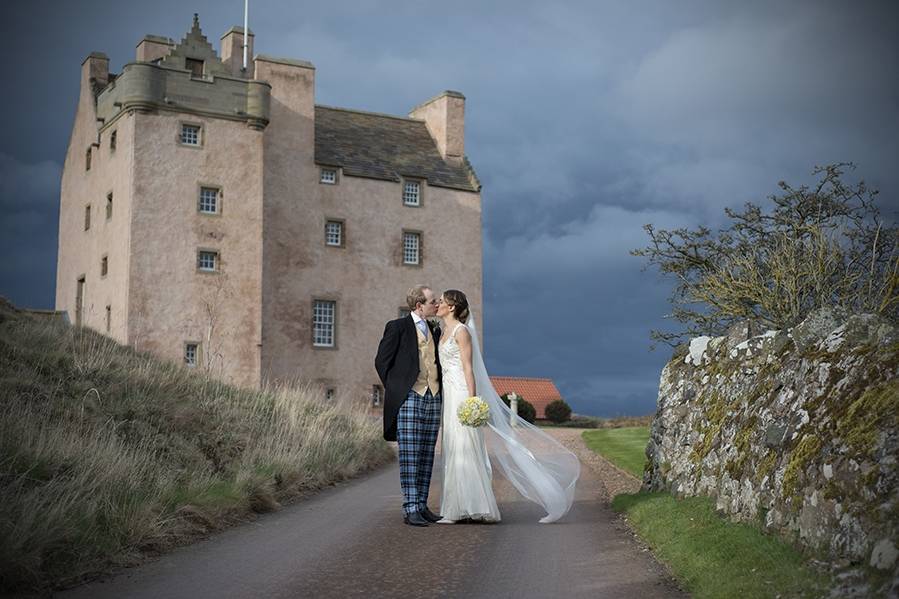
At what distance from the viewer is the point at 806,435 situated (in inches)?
290

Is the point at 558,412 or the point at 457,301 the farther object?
the point at 558,412

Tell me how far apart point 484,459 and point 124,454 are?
4.05m

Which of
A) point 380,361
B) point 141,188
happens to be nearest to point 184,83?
point 141,188

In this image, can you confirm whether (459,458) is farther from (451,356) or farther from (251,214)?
(251,214)

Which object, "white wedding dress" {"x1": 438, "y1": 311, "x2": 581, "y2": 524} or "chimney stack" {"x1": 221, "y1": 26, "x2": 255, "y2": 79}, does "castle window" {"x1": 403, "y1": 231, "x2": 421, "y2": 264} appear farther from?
"white wedding dress" {"x1": 438, "y1": 311, "x2": 581, "y2": 524}

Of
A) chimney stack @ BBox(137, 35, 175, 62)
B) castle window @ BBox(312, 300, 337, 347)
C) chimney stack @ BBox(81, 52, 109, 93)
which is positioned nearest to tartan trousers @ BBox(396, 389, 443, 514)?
castle window @ BBox(312, 300, 337, 347)

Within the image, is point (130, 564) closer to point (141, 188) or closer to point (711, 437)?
point (711, 437)

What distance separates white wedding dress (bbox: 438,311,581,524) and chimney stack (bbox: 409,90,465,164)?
3940 cm

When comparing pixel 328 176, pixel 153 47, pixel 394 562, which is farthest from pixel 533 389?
pixel 394 562

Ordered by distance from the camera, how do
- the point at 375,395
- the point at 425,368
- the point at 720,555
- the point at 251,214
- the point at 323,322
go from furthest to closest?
1. the point at 375,395
2. the point at 323,322
3. the point at 251,214
4. the point at 425,368
5. the point at 720,555

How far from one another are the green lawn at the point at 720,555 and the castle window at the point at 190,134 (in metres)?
34.0

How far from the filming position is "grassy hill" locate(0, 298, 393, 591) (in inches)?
304

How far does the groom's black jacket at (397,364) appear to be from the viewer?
1077 centimetres

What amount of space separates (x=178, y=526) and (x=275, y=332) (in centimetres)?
3424
